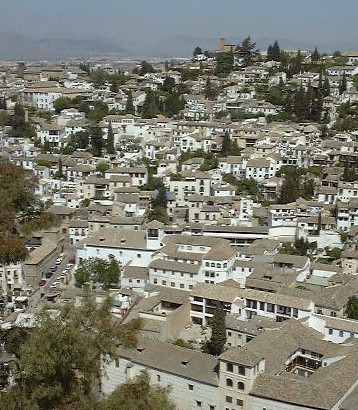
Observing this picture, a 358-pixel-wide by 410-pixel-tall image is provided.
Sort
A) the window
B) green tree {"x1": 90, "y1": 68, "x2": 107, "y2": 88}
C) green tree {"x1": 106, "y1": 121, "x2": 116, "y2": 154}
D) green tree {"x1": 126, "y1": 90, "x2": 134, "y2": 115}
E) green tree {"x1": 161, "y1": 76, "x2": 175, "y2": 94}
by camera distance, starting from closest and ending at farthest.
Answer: the window, green tree {"x1": 106, "y1": 121, "x2": 116, "y2": 154}, green tree {"x1": 126, "y1": 90, "x2": 134, "y2": 115}, green tree {"x1": 161, "y1": 76, "x2": 175, "y2": 94}, green tree {"x1": 90, "y1": 68, "x2": 107, "y2": 88}

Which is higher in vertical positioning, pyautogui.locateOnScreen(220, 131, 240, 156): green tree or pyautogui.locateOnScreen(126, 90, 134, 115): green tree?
pyautogui.locateOnScreen(126, 90, 134, 115): green tree

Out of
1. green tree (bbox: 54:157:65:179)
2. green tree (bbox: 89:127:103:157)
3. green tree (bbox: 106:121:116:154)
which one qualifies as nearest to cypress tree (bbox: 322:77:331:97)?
green tree (bbox: 106:121:116:154)

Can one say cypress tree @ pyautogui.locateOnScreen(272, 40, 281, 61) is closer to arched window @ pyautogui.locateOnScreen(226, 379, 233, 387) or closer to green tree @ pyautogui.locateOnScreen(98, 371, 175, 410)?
arched window @ pyautogui.locateOnScreen(226, 379, 233, 387)

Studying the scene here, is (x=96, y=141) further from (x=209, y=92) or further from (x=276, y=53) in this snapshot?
(x=276, y=53)

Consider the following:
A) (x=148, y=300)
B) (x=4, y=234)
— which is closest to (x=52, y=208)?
(x=148, y=300)

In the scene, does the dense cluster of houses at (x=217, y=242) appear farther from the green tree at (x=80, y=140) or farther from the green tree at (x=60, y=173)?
the green tree at (x=80, y=140)
